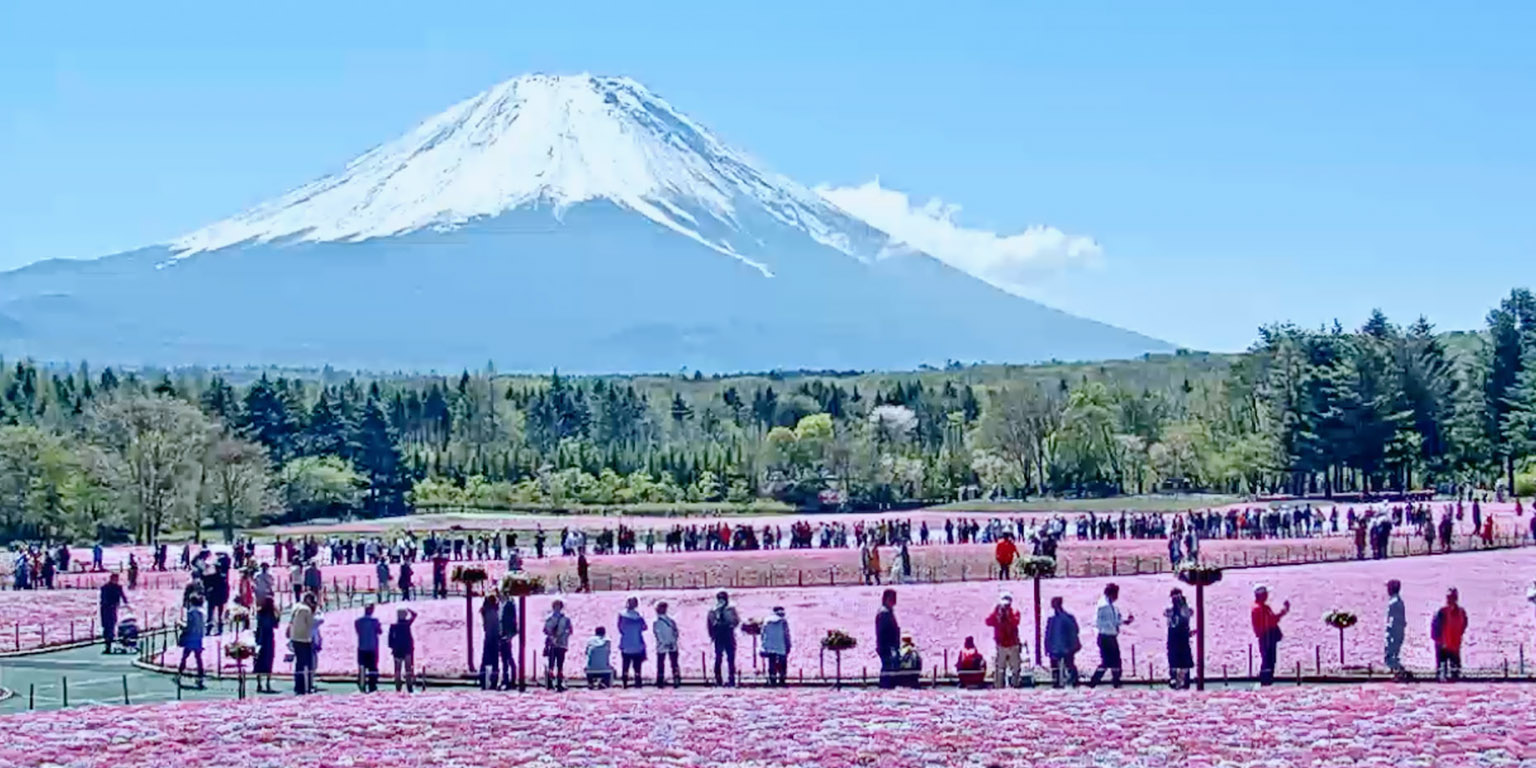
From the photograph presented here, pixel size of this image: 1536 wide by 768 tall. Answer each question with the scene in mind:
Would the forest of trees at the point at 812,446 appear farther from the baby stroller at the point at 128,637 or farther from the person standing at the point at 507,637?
the person standing at the point at 507,637

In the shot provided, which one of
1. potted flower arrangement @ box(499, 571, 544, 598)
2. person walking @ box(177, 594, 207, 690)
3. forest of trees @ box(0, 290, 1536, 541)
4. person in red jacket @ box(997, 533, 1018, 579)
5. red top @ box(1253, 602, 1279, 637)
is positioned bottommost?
person walking @ box(177, 594, 207, 690)

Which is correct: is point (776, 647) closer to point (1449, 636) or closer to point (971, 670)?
point (971, 670)

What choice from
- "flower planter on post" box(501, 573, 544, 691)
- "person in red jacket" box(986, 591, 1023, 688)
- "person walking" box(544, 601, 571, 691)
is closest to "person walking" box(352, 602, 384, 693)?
"flower planter on post" box(501, 573, 544, 691)

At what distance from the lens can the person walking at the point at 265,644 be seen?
31.3m

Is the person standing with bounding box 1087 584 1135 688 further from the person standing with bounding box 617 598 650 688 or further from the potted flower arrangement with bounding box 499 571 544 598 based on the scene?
the potted flower arrangement with bounding box 499 571 544 598

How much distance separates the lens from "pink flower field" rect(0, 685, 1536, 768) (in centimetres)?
2016

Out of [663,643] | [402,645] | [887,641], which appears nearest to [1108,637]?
[887,641]

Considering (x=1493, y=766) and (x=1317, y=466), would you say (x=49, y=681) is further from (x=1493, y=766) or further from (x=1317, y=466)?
(x=1317, y=466)

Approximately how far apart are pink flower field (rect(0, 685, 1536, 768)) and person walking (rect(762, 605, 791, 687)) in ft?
14.6

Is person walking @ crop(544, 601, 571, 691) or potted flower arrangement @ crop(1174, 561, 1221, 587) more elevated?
potted flower arrangement @ crop(1174, 561, 1221, 587)

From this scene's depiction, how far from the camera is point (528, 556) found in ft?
217

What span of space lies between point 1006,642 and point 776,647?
3.91 m

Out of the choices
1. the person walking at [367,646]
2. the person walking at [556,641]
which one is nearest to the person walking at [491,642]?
the person walking at [556,641]

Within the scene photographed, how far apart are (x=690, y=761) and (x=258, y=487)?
8934 cm
